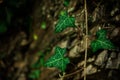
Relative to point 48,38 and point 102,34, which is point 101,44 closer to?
point 102,34

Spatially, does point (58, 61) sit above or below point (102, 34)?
below

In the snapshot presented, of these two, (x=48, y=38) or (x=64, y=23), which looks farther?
(x=48, y=38)

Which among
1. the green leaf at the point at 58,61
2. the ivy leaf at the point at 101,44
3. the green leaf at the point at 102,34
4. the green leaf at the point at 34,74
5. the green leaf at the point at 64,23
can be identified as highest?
the green leaf at the point at 64,23

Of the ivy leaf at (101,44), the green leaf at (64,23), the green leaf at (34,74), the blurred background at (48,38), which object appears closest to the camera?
the ivy leaf at (101,44)

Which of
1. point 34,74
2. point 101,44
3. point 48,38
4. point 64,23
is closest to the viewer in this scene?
point 101,44

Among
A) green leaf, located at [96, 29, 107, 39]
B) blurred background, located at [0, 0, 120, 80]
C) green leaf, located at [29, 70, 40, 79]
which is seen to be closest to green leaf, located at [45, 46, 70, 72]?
blurred background, located at [0, 0, 120, 80]

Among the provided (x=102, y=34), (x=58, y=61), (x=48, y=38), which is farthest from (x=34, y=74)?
(x=102, y=34)

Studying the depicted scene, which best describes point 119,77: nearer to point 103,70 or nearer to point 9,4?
point 103,70

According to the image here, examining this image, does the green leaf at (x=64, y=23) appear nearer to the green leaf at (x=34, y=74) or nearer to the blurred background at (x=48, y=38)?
the blurred background at (x=48, y=38)

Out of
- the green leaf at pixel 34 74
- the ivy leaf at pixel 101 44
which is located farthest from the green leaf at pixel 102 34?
the green leaf at pixel 34 74

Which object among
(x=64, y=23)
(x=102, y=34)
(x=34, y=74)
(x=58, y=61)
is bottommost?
(x=34, y=74)

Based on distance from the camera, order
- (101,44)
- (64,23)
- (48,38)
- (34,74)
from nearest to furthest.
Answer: (101,44)
(64,23)
(48,38)
(34,74)
